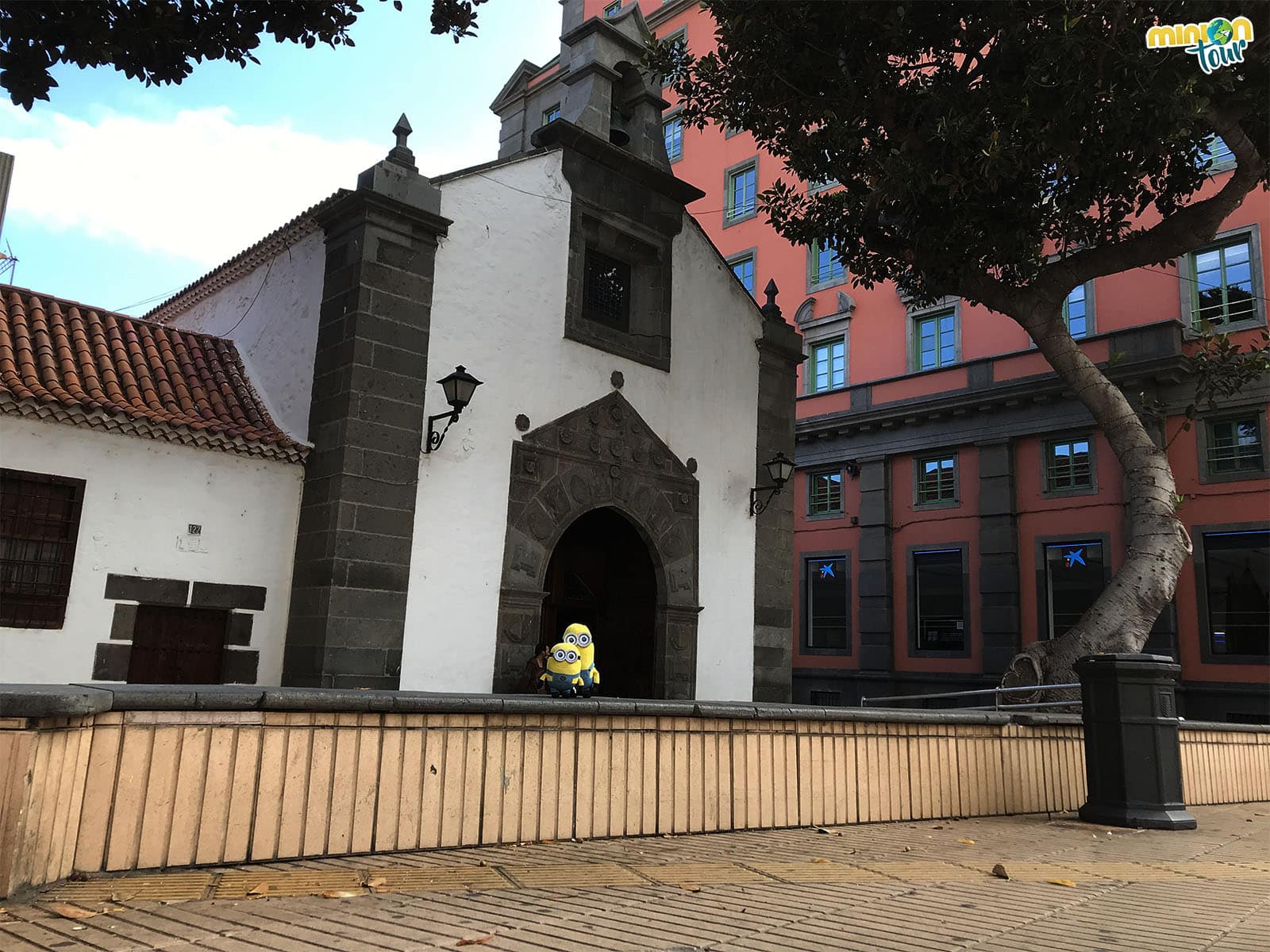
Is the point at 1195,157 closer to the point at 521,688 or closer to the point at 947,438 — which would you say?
the point at 947,438

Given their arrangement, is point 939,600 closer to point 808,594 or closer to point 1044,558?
point 1044,558

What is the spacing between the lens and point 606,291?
14.6m

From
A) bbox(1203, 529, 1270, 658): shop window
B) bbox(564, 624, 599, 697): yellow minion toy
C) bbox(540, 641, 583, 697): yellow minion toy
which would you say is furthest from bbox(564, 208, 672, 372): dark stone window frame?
bbox(1203, 529, 1270, 658): shop window

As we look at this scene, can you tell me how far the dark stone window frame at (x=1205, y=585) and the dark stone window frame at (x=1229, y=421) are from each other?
2.83 feet

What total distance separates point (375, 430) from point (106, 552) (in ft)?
9.59

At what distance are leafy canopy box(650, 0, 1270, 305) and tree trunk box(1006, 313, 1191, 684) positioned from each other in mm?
1568

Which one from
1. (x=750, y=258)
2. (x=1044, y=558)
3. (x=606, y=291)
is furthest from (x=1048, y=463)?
(x=606, y=291)

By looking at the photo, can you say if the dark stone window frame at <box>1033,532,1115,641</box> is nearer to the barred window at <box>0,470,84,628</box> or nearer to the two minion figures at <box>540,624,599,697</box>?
the two minion figures at <box>540,624,599,697</box>

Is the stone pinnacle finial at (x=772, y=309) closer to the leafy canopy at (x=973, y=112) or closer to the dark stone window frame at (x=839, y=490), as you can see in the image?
the leafy canopy at (x=973, y=112)

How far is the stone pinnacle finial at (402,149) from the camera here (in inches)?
475

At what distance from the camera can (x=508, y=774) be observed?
6.31 meters

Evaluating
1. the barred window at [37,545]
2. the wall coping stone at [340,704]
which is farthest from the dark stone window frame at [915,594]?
the barred window at [37,545]

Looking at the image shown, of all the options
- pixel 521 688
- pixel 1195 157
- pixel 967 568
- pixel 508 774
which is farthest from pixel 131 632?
pixel 967 568

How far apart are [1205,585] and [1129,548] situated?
598 centimetres
